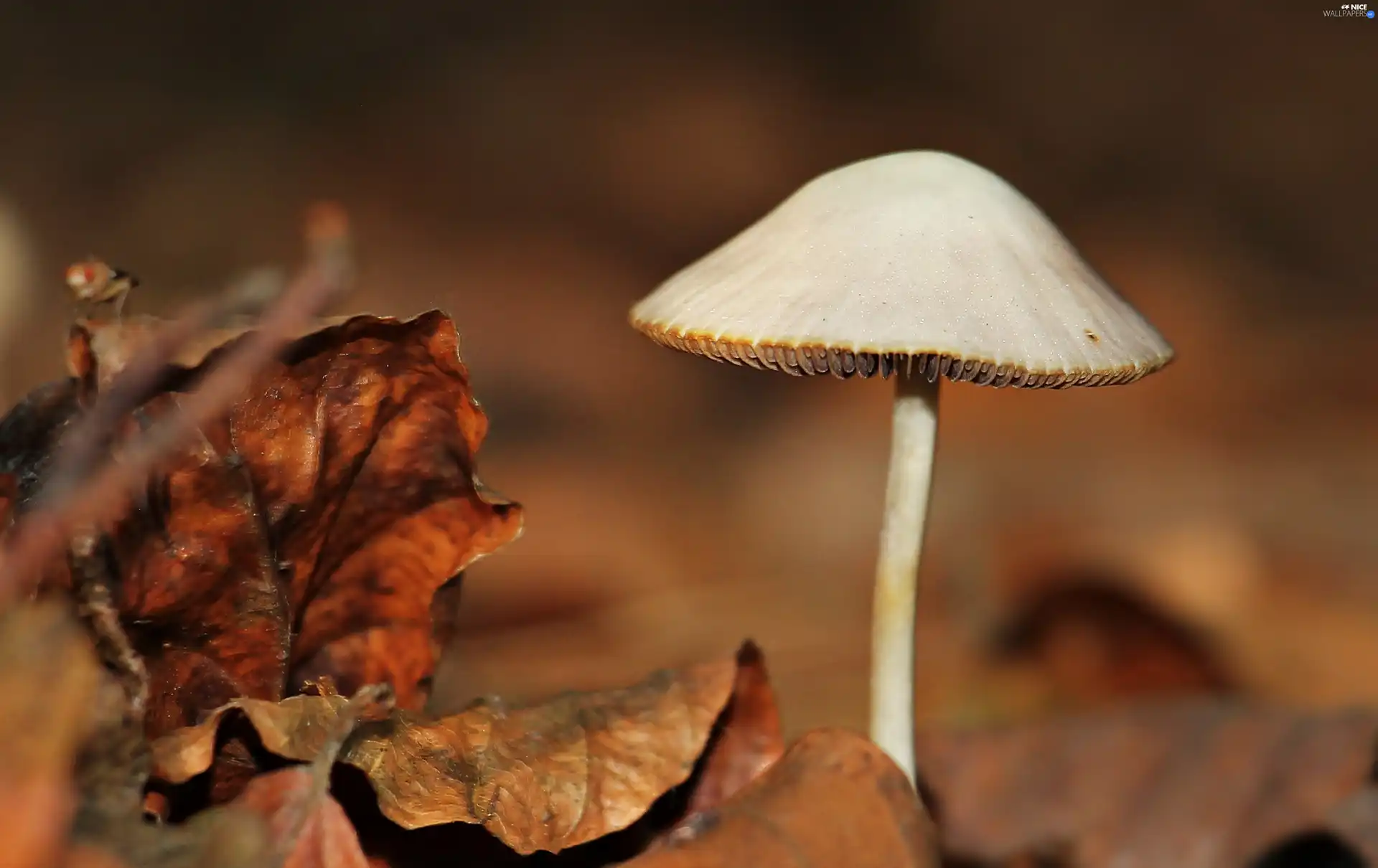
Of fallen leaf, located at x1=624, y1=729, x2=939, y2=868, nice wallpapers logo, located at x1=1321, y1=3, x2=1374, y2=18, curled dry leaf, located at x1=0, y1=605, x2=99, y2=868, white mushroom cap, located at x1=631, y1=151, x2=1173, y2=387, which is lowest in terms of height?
fallen leaf, located at x1=624, y1=729, x2=939, y2=868

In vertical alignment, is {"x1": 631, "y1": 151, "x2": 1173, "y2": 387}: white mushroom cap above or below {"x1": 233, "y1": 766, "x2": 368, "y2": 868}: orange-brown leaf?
above

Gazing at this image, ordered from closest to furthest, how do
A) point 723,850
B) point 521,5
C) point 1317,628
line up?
point 723,850
point 1317,628
point 521,5

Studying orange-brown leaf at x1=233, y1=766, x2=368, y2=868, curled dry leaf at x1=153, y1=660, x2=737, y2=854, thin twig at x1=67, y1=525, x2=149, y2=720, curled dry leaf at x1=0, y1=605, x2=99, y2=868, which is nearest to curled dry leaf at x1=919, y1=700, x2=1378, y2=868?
curled dry leaf at x1=153, y1=660, x2=737, y2=854

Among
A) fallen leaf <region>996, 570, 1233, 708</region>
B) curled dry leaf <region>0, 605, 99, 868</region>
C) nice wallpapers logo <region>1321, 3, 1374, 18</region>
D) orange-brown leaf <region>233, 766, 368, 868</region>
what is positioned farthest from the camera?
nice wallpapers logo <region>1321, 3, 1374, 18</region>

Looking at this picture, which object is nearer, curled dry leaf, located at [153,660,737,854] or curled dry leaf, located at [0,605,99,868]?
curled dry leaf, located at [0,605,99,868]

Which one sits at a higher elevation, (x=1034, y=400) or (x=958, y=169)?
(x=958, y=169)

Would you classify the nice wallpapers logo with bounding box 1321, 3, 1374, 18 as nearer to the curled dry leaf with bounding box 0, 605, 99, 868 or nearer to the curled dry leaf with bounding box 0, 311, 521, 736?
the curled dry leaf with bounding box 0, 311, 521, 736

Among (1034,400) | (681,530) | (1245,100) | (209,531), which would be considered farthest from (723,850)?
(1245,100)

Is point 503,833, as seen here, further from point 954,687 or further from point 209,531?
point 954,687
